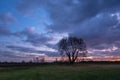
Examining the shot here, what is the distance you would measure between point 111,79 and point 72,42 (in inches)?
2872

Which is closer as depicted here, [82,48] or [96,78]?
[96,78]

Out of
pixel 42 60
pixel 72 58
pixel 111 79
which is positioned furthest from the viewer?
pixel 42 60

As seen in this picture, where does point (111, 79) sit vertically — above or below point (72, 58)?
below

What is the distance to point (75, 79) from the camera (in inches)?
1256

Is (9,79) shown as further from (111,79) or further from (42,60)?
(42,60)

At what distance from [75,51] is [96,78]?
67.8m

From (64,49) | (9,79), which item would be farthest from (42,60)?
(9,79)

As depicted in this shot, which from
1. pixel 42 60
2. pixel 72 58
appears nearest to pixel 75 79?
pixel 72 58

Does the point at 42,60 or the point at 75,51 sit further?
the point at 42,60

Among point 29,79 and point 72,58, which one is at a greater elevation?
point 72,58

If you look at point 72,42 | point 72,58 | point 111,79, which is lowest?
point 111,79

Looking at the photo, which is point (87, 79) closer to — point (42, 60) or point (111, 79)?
point (111, 79)

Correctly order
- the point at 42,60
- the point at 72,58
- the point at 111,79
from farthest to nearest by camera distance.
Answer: the point at 42,60 → the point at 72,58 → the point at 111,79

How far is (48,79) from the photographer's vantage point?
31.9 m
